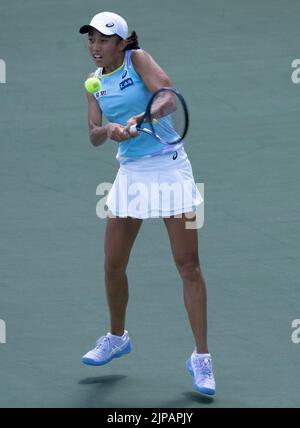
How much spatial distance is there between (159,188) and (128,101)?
1.50 ft

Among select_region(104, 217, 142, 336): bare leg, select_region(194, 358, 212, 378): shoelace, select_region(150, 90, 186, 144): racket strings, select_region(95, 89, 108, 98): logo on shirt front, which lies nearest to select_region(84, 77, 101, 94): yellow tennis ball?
select_region(95, 89, 108, 98): logo on shirt front

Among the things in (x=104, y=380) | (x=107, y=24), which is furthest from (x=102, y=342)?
(x=107, y=24)

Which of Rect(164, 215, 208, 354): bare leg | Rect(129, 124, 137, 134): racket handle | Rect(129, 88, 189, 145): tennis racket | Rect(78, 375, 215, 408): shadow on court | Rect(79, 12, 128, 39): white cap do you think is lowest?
Rect(78, 375, 215, 408): shadow on court

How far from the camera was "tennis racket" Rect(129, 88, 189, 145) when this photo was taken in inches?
241

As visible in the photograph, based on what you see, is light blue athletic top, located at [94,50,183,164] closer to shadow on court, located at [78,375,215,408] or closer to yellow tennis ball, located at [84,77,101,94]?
yellow tennis ball, located at [84,77,101,94]

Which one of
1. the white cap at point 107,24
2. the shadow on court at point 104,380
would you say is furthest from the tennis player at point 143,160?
the shadow on court at point 104,380

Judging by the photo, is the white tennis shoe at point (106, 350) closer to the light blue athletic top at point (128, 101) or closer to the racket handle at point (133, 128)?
the light blue athletic top at point (128, 101)

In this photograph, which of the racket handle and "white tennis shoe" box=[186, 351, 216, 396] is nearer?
the racket handle

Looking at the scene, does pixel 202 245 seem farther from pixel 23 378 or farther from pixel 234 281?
pixel 23 378

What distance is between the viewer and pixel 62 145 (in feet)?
31.9

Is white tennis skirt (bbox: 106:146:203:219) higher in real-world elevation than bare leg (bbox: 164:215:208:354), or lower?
higher

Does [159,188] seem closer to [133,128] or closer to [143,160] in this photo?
[143,160]

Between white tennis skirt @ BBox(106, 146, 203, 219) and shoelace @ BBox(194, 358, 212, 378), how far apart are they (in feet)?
2.49

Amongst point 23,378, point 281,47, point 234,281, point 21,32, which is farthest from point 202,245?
point 21,32
